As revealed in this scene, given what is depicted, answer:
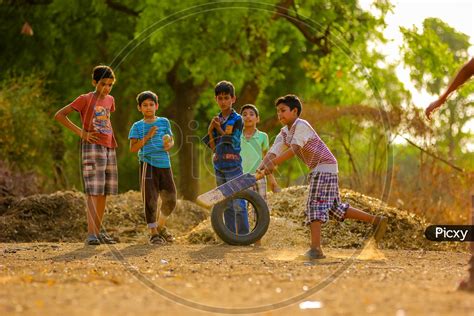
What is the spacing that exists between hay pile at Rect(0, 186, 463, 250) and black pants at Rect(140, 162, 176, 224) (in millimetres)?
991

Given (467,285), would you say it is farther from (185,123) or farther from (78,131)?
(185,123)

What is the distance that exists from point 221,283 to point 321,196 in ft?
8.69

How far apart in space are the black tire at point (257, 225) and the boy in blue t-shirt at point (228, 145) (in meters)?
0.26

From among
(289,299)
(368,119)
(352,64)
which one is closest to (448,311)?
(289,299)

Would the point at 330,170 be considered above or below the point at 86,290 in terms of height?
above

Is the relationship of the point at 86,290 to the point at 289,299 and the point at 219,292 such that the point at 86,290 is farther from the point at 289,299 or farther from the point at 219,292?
the point at 289,299

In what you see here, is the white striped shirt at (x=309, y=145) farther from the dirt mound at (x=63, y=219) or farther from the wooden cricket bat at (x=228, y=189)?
the dirt mound at (x=63, y=219)

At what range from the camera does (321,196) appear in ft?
29.5

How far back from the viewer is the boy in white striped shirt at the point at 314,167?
894 centimetres

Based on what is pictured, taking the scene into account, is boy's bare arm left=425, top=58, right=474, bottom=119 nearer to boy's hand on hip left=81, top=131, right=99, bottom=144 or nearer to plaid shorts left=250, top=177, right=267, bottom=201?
plaid shorts left=250, top=177, right=267, bottom=201

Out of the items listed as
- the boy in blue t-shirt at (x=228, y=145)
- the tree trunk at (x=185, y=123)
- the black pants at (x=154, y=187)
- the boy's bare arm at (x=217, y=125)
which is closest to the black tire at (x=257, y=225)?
the boy in blue t-shirt at (x=228, y=145)

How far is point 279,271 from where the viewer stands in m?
7.42

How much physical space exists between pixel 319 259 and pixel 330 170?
2.89 feet

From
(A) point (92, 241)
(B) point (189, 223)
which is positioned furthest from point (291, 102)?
(B) point (189, 223)
